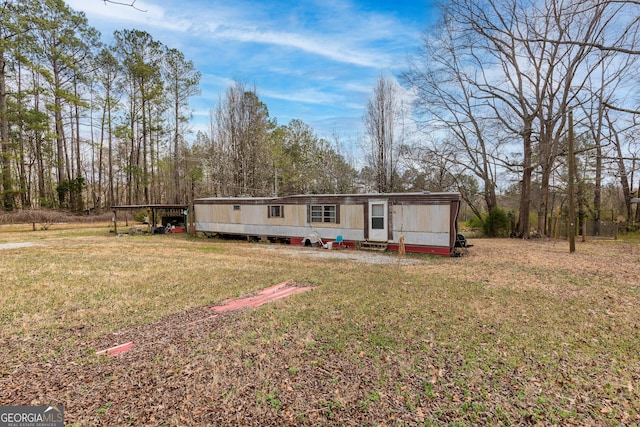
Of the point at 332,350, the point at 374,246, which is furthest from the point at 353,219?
the point at 332,350

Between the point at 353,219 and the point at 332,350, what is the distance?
9006mm

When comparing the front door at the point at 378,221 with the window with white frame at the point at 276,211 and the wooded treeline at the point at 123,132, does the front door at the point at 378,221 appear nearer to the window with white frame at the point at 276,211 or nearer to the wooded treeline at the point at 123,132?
the window with white frame at the point at 276,211

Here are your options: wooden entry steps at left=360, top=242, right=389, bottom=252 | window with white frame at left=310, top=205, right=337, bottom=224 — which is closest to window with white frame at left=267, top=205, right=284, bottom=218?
window with white frame at left=310, top=205, right=337, bottom=224

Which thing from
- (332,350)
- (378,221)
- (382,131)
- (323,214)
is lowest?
(332,350)

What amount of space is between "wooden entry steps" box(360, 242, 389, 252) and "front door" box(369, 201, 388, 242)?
0.16 m

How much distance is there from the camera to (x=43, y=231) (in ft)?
60.1

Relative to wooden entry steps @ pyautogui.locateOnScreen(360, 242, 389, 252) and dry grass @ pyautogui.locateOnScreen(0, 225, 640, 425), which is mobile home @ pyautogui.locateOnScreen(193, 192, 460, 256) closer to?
wooden entry steps @ pyautogui.locateOnScreen(360, 242, 389, 252)

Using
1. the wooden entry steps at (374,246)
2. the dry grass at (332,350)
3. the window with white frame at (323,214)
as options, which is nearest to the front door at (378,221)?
the wooden entry steps at (374,246)

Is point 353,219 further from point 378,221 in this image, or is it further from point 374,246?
point 374,246

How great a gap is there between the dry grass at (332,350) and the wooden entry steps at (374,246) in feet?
15.0

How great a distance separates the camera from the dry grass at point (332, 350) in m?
2.66

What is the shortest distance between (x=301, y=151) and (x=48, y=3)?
21.2 m

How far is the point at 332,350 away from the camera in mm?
3666

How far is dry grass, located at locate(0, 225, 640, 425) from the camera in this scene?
8.73 feet
